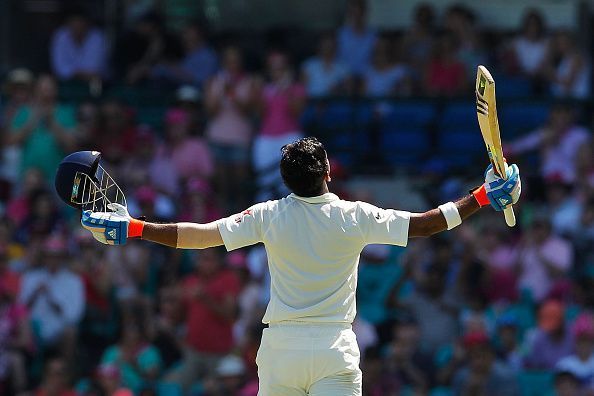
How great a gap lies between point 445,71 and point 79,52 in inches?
154

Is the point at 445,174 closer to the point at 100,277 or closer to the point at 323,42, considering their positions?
the point at 323,42

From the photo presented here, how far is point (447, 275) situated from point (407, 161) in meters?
1.92

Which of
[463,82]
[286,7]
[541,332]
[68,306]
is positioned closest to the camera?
[541,332]

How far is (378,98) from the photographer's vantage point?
515 inches

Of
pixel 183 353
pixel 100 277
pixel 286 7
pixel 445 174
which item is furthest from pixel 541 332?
pixel 286 7

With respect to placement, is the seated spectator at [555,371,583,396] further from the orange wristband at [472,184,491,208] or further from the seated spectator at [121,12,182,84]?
the seated spectator at [121,12,182,84]

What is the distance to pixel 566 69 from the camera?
13.3 meters

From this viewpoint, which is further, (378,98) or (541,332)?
(378,98)

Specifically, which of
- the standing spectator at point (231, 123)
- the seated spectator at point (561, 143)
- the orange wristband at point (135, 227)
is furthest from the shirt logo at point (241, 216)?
the standing spectator at point (231, 123)

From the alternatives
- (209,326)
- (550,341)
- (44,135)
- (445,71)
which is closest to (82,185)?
(209,326)

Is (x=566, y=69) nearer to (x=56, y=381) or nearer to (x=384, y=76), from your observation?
(x=384, y=76)

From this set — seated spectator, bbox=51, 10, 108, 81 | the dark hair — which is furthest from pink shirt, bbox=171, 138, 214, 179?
the dark hair

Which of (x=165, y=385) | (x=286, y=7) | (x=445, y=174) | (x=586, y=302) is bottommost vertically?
(x=165, y=385)

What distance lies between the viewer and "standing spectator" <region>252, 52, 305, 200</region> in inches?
507
